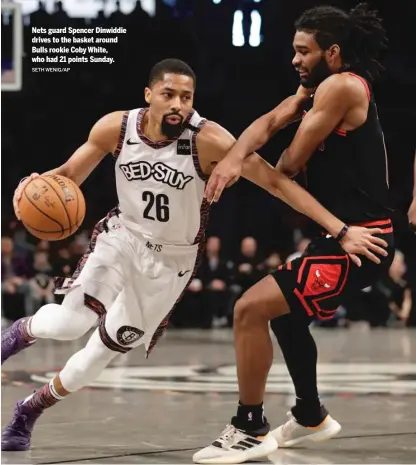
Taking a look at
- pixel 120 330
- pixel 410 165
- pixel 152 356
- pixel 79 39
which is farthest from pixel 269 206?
pixel 120 330

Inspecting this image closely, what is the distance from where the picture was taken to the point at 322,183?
13.8ft

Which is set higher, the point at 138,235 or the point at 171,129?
the point at 171,129

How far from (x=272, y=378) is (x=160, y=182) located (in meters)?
2.99

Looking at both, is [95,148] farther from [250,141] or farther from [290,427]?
[290,427]

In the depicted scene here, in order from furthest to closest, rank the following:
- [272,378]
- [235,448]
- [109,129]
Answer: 1. [272,378]
2. [109,129]
3. [235,448]

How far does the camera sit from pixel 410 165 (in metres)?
14.0

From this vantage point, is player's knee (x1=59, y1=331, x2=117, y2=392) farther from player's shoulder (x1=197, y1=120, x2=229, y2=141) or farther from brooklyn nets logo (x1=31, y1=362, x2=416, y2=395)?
brooklyn nets logo (x1=31, y1=362, x2=416, y2=395)

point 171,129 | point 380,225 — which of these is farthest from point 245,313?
point 171,129

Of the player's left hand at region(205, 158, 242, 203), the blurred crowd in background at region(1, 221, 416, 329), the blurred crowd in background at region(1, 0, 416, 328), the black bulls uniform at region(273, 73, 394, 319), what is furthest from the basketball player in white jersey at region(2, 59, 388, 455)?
the blurred crowd in background at region(1, 0, 416, 328)

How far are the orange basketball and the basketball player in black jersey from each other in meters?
0.70

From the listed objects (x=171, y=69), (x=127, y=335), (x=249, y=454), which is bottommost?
(x=249, y=454)

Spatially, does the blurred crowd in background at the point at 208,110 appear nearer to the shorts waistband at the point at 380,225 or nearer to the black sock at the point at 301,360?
the black sock at the point at 301,360

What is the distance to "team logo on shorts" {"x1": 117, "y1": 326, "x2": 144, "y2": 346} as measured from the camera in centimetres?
442

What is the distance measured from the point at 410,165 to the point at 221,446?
1054 centimetres
